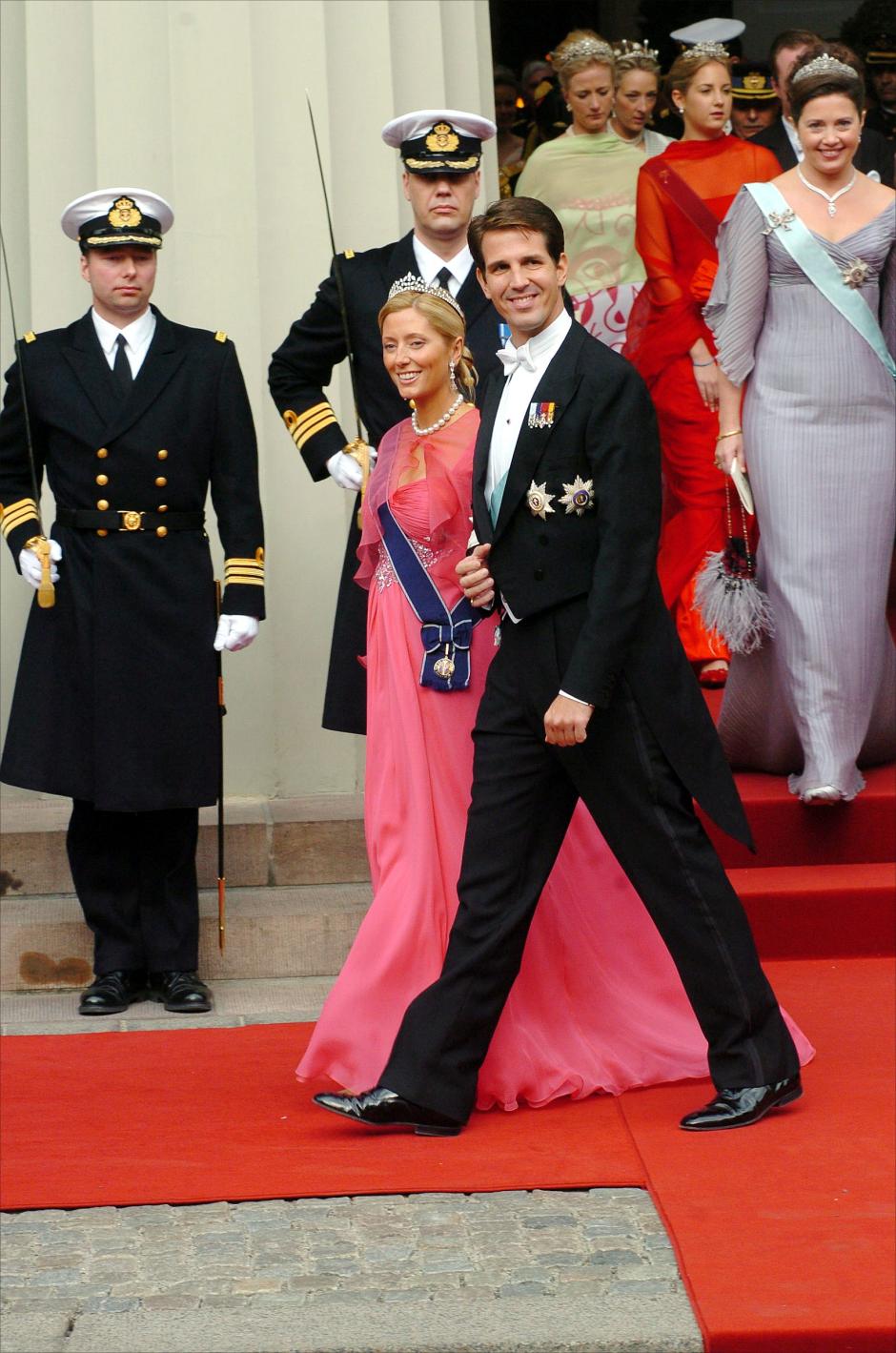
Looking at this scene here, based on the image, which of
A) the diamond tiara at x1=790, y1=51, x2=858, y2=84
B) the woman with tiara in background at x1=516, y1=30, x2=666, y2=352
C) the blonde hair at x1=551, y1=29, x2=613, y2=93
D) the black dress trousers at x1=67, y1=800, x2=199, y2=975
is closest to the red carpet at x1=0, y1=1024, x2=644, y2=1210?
the black dress trousers at x1=67, y1=800, x2=199, y2=975

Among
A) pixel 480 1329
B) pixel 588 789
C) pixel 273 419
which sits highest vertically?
pixel 273 419

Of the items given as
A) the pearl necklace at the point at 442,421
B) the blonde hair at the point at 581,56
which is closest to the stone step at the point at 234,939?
the pearl necklace at the point at 442,421

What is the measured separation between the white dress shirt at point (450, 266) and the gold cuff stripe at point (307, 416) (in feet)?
1.31

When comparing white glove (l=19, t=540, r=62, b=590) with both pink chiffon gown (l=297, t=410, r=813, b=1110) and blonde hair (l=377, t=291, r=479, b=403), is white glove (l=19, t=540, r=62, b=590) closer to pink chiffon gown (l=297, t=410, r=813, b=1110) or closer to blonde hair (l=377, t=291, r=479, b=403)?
pink chiffon gown (l=297, t=410, r=813, b=1110)

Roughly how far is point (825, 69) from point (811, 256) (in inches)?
18.3

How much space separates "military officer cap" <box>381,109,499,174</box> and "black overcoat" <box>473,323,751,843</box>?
0.92 metres

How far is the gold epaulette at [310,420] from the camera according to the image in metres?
5.18

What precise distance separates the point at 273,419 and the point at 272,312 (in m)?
0.32

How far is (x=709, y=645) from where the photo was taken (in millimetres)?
7191

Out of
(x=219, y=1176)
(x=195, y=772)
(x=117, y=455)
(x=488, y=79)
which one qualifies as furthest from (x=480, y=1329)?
(x=488, y=79)

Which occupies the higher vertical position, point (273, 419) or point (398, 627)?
point (273, 419)

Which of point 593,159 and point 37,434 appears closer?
point 37,434

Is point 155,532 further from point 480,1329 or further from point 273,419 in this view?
point 480,1329

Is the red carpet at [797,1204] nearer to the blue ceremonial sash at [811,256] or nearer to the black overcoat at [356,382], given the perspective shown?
the black overcoat at [356,382]
